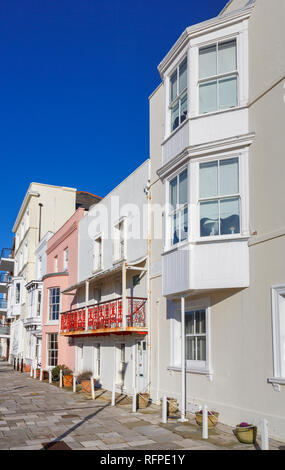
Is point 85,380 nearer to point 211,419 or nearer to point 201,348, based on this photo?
point 201,348

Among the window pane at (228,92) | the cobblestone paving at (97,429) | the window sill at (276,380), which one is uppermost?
the window pane at (228,92)

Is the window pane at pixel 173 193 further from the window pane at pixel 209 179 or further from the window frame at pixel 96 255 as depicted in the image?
the window frame at pixel 96 255

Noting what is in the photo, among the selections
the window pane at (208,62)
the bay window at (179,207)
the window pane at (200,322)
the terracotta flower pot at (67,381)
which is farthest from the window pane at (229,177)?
the terracotta flower pot at (67,381)

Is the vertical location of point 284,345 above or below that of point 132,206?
below

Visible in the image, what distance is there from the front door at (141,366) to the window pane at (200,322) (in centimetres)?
363

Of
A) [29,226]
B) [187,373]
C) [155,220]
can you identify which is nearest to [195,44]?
[155,220]

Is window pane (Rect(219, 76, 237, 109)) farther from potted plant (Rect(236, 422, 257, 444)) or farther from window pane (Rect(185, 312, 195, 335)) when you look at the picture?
potted plant (Rect(236, 422, 257, 444))

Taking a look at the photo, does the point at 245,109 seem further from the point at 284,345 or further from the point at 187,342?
the point at 187,342

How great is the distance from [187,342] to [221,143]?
5.14 m

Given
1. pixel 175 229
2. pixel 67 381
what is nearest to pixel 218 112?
pixel 175 229

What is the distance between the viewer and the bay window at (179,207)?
1154 cm

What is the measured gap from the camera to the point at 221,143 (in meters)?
10.6

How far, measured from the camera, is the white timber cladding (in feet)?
34.9
